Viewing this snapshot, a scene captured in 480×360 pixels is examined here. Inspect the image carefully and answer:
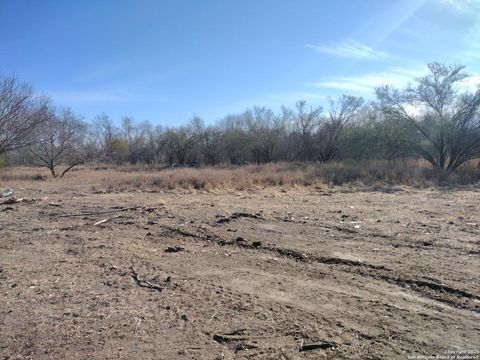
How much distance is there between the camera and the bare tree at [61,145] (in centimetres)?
3093

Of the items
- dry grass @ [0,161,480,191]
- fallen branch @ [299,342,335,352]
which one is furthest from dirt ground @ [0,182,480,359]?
dry grass @ [0,161,480,191]

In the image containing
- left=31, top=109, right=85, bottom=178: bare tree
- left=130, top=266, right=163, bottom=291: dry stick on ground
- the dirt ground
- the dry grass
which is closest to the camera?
the dirt ground

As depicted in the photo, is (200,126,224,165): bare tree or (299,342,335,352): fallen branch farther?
(200,126,224,165): bare tree

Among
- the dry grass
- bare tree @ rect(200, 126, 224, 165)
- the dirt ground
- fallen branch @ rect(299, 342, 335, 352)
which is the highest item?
bare tree @ rect(200, 126, 224, 165)

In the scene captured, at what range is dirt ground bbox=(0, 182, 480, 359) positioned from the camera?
3.77 m

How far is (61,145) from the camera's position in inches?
1303

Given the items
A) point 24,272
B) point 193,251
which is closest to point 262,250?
point 193,251

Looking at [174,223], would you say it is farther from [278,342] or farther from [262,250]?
[278,342]

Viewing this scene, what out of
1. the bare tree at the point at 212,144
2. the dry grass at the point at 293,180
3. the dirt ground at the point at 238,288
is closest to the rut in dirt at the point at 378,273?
the dirt ground at the point at 238,288

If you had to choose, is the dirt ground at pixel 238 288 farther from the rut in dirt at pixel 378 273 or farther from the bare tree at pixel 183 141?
the bare tree at pixel 183 141

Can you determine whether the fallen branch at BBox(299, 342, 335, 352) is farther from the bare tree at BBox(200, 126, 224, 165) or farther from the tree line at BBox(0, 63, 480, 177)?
the bare tree at BBox(200, 126, 224, 165)

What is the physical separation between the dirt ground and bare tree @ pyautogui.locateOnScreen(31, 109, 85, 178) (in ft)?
76.0

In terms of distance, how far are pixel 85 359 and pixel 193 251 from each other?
3.56 metres

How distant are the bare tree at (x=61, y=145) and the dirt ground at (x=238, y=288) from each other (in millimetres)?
23179
